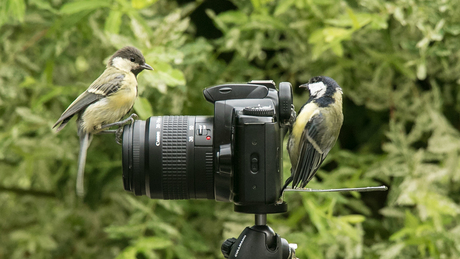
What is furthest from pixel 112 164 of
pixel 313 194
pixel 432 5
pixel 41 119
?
pixel 432 5

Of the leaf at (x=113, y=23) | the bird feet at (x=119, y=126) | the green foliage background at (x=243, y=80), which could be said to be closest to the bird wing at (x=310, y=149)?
the green foliage background at (x=243, y=80)

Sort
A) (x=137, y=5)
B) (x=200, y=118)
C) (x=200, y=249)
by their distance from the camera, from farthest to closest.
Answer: (x=200, y=249), (x=137, y=5), (x=200, y=118)

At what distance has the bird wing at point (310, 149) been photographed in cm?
168

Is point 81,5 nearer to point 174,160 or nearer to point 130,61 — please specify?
point 130,61

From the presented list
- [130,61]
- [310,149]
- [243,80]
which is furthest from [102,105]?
[243,80]

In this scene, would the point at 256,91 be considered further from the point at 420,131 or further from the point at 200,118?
the point at 420,131

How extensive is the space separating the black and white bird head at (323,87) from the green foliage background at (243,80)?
1.44 ft

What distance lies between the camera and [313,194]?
2.46m

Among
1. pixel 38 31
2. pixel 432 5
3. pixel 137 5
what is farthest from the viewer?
pixel 38 31

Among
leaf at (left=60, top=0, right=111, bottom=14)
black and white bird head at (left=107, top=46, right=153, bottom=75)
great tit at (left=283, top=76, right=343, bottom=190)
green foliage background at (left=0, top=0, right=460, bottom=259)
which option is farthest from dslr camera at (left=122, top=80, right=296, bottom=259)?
leaf at (left=60, top=0, right=111, bottom=14)

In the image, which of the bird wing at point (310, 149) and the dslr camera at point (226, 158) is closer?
the dslr camera at point (226, 158)

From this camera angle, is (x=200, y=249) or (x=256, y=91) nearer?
(x=256, y=91)

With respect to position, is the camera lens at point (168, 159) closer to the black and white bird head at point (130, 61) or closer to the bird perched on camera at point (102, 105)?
the bird perched on camera at point (102, 105)

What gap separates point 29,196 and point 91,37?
129 centimetres
